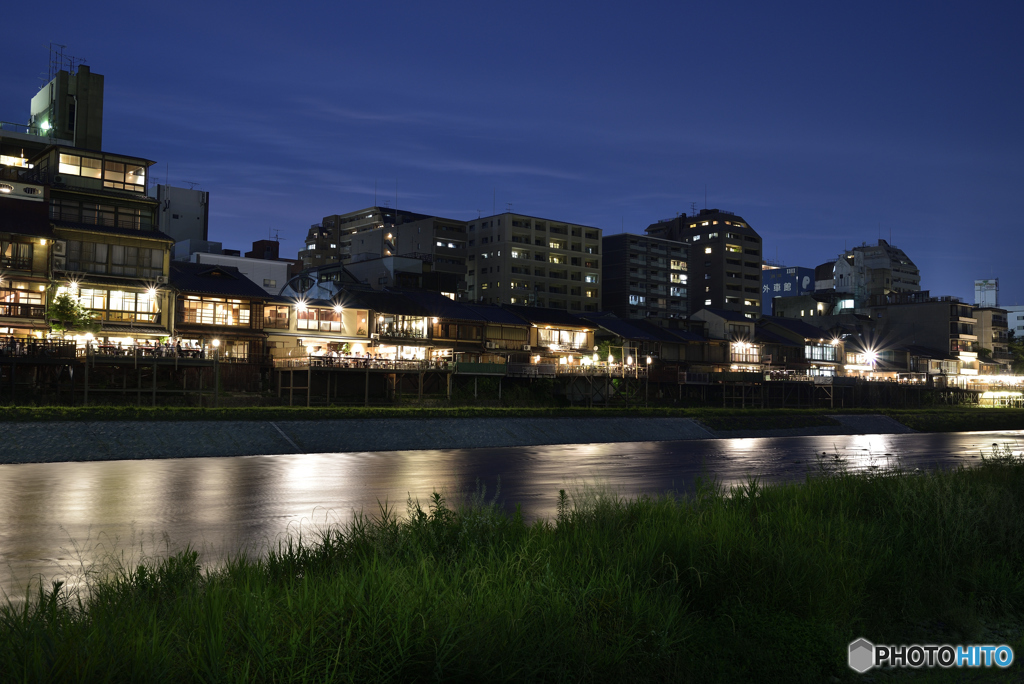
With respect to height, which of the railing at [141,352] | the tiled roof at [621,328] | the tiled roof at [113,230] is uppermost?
the tiled roof at [113,230]

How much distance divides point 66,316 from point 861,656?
5555 cm

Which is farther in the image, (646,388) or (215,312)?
(646,388)

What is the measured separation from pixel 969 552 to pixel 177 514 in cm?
2043

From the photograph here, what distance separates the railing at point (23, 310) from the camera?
181 feet

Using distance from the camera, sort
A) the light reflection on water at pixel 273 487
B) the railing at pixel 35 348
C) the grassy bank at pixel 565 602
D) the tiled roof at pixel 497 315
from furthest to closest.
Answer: the tiled roof at pixel 497 315 < the railing at pixel 35 348 < the light reflection on water at pixel 273 487 < the grassy bank at pixel 565 602

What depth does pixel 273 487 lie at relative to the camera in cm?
3262

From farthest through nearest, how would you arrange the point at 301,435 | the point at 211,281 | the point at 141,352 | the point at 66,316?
1. the point at 211,281
2. the point at 141,352
3. the point at 66,316
4. the point at 301,435

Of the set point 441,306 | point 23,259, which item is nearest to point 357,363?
point 441,306

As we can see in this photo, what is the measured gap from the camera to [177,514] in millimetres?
25016

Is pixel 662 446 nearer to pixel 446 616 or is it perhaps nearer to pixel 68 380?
pixel 68 380

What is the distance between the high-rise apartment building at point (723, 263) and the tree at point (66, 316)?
389 ft

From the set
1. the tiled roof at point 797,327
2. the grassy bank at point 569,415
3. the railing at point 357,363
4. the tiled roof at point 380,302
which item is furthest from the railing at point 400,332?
the tiled roof at point 797,327

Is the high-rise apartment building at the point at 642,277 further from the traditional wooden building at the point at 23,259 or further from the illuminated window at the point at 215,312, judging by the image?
the traditional wooden building at the point at 23,259

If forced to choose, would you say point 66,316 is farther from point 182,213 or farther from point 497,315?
point 182,213
